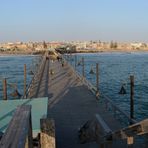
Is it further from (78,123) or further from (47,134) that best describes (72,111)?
(47,134)

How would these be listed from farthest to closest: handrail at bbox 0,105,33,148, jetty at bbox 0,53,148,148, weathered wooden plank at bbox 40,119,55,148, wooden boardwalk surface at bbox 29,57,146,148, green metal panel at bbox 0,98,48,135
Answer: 1. wooden boardwalk surface at bbox 29,57,146,148
2. green metal panel at bbox 0,98,48,135
3. weathered wooden plank at bbox 40,119,55,148
4. jetty at bbox 0,53,148,148
5. handrail at bbox 0,105,33,148

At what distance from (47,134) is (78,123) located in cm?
772

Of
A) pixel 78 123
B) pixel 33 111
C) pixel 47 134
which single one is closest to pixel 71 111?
pixel 78 123

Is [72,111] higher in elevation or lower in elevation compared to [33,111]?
lower

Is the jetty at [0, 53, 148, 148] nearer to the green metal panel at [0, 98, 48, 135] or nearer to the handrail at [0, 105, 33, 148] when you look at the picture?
the handrail at [0, 105, 33, 148]

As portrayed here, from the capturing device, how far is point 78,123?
14.2 metres

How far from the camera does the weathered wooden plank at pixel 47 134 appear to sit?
6.36 m

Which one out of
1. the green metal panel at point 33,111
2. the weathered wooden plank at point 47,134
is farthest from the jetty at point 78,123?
the green metal panel at point 33,111

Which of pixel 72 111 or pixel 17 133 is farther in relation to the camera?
pixel 72 111

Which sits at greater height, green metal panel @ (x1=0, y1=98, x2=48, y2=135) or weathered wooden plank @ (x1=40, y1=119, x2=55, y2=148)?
weathered wooden plank @ (x1=40, y1=119, x2=55, y2=148)

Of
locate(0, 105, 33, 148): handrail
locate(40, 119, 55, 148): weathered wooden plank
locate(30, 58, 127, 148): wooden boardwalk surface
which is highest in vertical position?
locate(0, 105, 33, 148): handrail

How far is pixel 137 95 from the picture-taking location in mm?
37031

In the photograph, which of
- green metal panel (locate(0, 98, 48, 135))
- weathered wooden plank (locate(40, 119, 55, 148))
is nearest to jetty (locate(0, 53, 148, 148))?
weathered wooden plank (locate(40, 119, 55, 148))

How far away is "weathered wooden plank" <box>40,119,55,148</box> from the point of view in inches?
251
